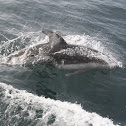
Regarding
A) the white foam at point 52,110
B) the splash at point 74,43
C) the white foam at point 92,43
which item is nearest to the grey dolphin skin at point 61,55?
the splash at point 74,43

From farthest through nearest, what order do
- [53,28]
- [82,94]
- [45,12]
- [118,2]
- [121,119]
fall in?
[118,2], [45,12], [53,28], [82,94], [121,119]

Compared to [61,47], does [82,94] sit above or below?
below

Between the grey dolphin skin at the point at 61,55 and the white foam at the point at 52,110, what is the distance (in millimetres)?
2548

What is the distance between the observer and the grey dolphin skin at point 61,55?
42.1ft

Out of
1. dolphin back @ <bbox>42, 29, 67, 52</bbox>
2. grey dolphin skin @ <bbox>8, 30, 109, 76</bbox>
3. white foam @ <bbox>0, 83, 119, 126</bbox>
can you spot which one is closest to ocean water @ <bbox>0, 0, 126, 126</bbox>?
white foam @ <bbox>0, 83, 119, 126</bbox>

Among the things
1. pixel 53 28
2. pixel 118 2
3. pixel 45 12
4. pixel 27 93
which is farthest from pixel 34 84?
pixel 118 2

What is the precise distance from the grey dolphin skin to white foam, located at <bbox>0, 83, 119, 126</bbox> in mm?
2548

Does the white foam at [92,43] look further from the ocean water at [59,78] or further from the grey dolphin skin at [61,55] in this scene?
the grey dolphin skin at [61,55]

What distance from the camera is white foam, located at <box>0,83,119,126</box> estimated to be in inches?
375

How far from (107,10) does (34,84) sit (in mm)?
13622

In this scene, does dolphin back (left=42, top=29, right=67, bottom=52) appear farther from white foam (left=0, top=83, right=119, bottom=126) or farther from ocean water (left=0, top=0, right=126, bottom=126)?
white foam (left=0, top=83, right=119, bottom=126)

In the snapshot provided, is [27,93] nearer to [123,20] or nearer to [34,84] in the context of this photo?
[34,84]

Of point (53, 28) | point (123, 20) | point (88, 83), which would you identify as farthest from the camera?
point (123, 20)

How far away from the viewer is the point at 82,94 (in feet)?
38.1
